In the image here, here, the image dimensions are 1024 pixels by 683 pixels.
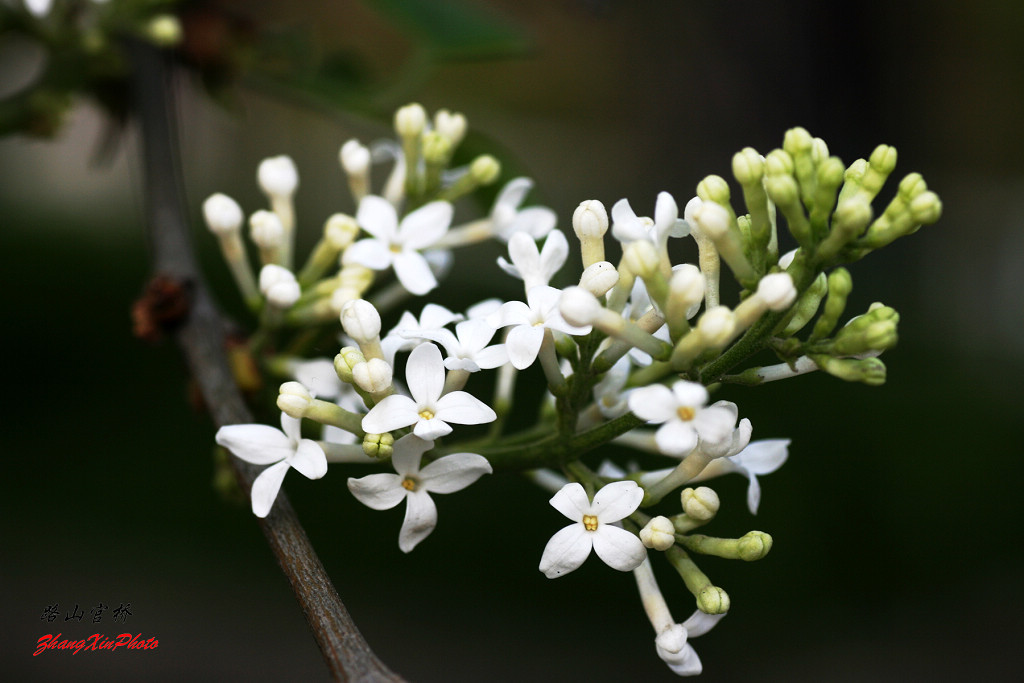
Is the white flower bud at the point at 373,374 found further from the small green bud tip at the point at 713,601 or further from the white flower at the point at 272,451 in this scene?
the small green bud tip at the point at 713,601

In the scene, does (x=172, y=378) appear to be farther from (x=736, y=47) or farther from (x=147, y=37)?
(x=736, y=47)

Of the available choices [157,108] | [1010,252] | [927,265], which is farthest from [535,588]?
[1010,252]

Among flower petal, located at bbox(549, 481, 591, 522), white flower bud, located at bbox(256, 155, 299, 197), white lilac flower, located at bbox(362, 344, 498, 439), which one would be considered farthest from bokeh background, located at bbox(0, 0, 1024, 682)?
flower petal, located at bbox(549, 481, 591, 522)

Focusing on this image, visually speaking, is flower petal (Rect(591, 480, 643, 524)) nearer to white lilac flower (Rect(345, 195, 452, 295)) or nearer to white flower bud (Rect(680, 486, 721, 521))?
white flower bud (Rect(680, 486, 721, 521))

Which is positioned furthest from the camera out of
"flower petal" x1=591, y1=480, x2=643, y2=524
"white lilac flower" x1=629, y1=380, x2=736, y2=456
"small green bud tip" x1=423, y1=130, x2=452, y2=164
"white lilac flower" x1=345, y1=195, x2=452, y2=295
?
"small green bud tip" x1=423, y1=130, x2=452, y2=164

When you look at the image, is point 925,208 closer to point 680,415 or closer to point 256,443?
point 680,415

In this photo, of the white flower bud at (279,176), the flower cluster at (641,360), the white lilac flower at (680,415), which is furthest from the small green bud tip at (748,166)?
the white flower bud at (279,176)
